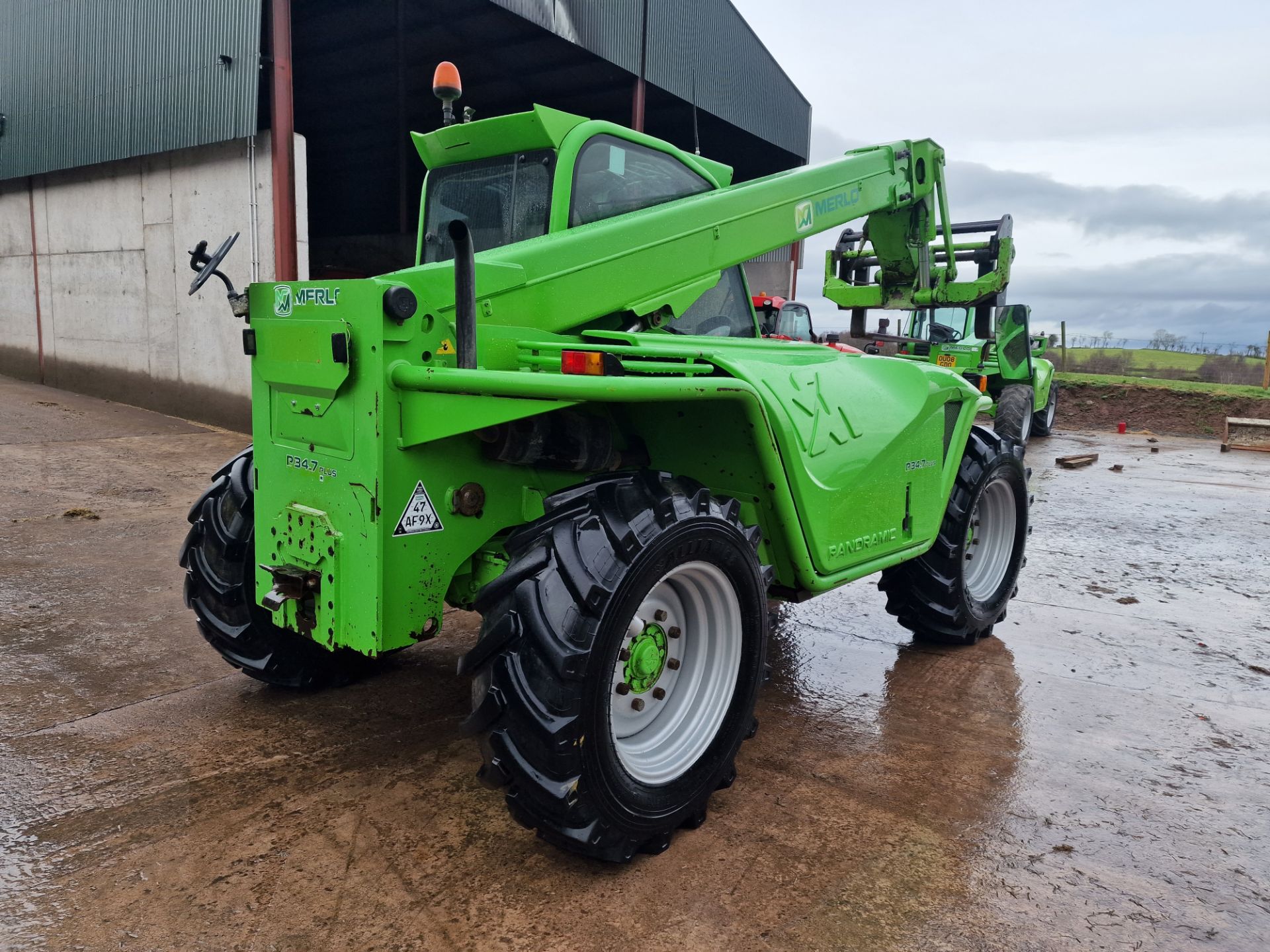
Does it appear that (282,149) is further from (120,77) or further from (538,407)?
(538,407)

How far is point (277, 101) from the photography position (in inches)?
366

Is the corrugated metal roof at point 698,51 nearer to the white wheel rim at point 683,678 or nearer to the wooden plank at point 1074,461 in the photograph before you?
the wooden plank at point 1074,461

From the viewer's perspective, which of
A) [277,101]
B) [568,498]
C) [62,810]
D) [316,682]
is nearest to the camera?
[568,498]

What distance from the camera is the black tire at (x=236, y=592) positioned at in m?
3.46

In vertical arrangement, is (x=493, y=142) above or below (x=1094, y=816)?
above

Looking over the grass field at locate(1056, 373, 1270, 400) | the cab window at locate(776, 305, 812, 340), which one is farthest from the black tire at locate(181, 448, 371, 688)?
the grass field at locate(1056, 373, 1270, 400)

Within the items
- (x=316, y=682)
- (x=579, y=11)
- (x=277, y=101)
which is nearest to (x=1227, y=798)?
(x=316, y=682)

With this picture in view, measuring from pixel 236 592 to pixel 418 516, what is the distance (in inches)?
45.5

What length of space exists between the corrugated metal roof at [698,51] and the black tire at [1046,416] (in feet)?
22.8

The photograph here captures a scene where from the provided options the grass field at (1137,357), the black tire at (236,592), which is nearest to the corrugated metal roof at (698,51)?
the black tire at (236,592)

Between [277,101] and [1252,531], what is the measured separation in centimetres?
1000

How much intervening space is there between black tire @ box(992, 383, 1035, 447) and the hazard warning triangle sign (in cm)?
1130

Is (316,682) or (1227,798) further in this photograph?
(316,682)

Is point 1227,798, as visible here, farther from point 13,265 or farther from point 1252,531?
point 13,265
